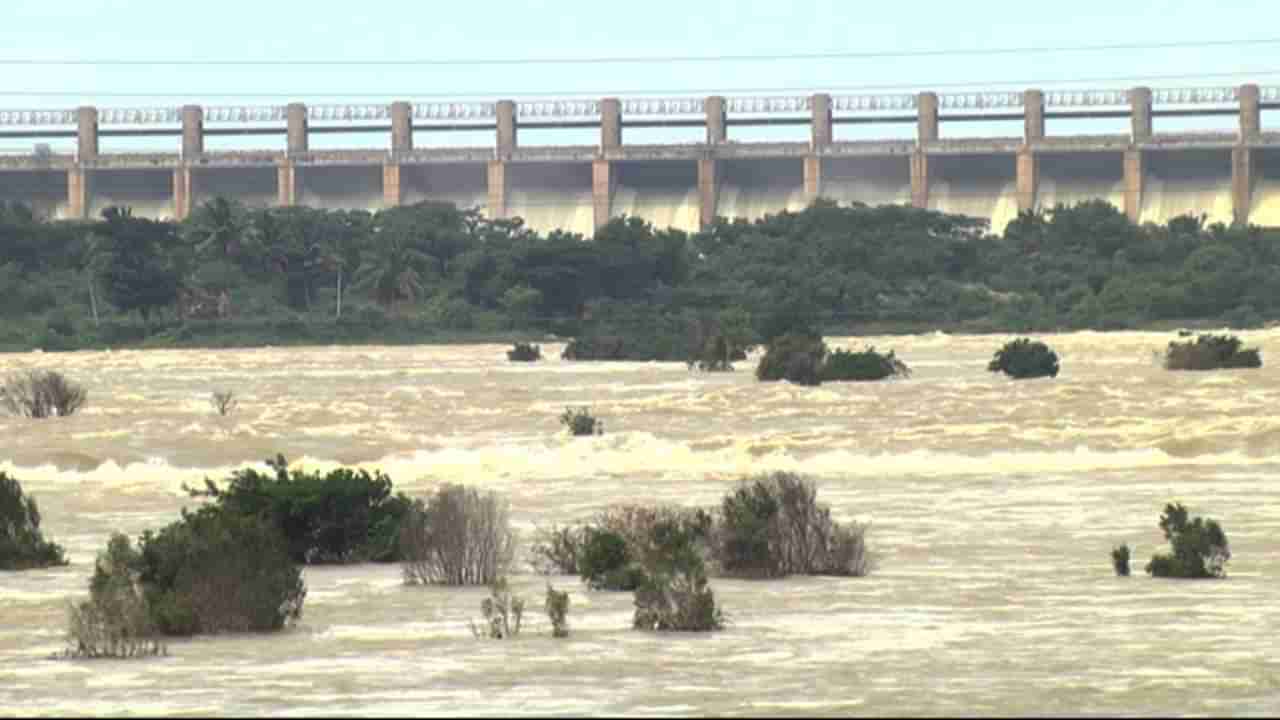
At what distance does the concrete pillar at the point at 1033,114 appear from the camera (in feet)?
566

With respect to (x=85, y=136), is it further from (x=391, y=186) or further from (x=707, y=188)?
(x=707, y=188)

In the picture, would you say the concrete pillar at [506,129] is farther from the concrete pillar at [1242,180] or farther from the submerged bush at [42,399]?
the submerged bush at [42,399]

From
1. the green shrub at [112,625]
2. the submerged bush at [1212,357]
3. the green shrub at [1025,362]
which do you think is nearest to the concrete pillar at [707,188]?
the green shrub at [1025,362]

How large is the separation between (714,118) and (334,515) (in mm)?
149574

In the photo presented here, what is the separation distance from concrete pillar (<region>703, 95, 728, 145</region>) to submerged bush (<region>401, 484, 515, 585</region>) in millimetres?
150973

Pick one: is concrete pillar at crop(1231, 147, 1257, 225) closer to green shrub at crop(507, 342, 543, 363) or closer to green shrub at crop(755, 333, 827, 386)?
green shrub at crop(507, 342, 543, 363)

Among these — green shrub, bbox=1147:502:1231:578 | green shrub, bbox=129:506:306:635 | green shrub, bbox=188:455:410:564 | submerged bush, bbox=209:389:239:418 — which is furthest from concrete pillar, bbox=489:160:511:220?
green shrub, bbox=129:506:306:635

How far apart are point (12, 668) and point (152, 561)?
10.5 feet

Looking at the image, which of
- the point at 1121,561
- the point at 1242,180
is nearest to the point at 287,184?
the point at 1242,180

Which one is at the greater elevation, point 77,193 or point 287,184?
point 287,184

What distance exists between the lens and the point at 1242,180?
170 m

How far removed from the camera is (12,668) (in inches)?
787

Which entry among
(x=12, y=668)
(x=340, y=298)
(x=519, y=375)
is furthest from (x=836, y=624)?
(x=340, y=298)

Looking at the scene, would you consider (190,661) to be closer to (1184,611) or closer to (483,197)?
(1184,611)
